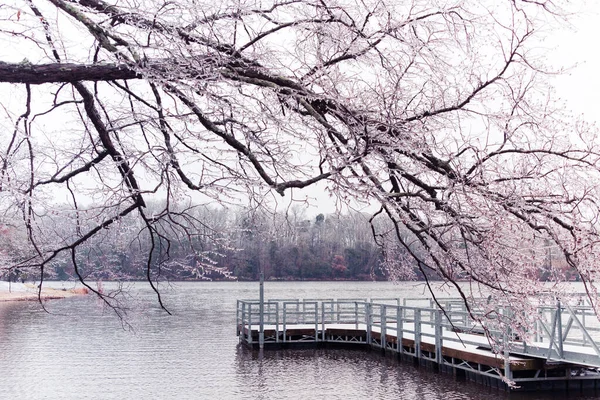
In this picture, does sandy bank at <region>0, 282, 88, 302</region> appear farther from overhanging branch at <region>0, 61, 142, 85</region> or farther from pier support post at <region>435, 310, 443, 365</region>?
overhanging branch at <region>0, 61, 142, 85</region>

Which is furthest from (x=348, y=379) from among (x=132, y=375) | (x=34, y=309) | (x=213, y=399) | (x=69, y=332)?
(x=34, y=309)

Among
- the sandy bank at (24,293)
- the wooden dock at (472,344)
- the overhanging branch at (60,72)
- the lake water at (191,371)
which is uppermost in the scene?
the overhanging branch at (60,72)

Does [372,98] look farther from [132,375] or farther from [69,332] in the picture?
[69,332]

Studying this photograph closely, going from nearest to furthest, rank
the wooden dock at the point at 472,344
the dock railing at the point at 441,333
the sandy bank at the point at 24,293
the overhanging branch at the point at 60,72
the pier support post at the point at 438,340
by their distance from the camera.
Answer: the overhanging branch at the point at 60,72 → the dock railing at the point at 441,333 → the wooden dock at the point at 472,344 → the pier support post at the point at 438,340 → the sandy bank at the point at 24,293

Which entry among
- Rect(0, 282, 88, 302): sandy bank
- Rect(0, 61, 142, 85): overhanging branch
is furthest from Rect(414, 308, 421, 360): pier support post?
Rect(0, 282, 88, 302): sandy bank

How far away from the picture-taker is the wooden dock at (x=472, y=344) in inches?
523

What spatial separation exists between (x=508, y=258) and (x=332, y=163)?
4.06 feet

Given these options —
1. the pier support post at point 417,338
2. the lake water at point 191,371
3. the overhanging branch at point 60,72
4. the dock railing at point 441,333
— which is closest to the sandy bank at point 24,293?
the lake water at point 191,371

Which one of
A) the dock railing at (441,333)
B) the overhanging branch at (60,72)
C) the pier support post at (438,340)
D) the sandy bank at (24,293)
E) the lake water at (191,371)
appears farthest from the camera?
the sandy bank at (24,293)

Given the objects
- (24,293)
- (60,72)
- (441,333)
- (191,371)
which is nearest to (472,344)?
(441,333)

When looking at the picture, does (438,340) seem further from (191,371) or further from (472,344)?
(191,371)

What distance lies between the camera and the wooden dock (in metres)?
13.3

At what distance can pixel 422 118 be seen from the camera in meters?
4.18

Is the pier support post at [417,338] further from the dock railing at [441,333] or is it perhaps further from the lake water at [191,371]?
the lake water at [191,371]
